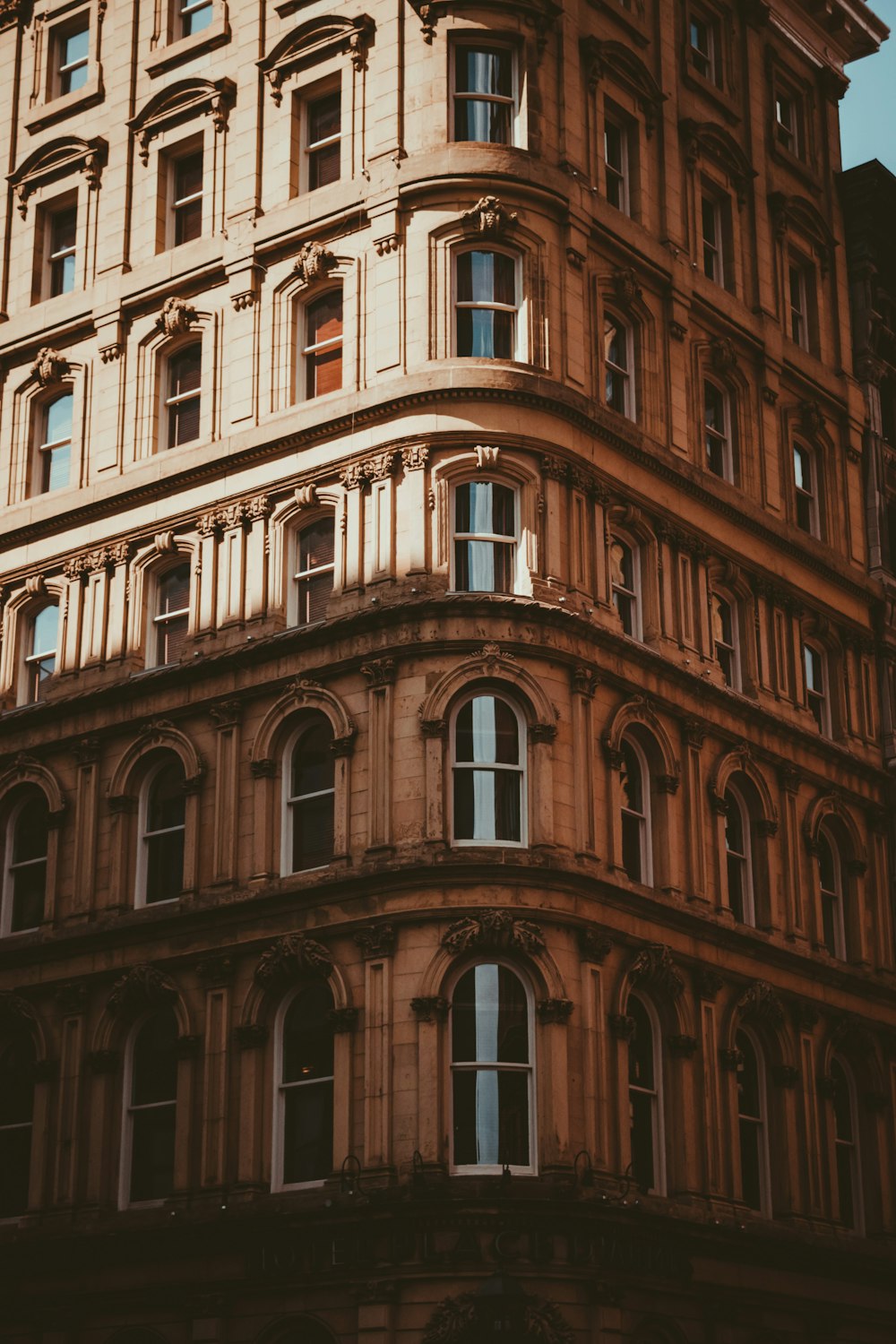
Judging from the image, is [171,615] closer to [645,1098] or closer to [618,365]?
[618,365]

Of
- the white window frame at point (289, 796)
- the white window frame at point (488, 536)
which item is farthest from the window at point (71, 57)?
the white window frame at point (289, 796)

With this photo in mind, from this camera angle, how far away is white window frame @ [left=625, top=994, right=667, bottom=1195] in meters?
38.8

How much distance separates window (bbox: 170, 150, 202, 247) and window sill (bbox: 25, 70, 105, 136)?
311cm

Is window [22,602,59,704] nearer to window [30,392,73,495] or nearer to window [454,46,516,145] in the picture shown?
window [30,392,73,495]

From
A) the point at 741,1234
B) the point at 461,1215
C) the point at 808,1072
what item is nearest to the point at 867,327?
the point at 808,1072

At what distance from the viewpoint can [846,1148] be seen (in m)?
44.3

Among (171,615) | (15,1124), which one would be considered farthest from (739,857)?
(15,1124)

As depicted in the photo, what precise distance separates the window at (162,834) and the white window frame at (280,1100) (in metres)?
3.70

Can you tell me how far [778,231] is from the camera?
50.6m

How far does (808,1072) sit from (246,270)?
61.0 feet

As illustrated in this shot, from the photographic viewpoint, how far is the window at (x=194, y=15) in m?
48.2

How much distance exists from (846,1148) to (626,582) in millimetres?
11763

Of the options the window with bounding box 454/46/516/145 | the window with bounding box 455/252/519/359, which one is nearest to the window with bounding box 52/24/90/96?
the window with bounding box 454/46/516/145

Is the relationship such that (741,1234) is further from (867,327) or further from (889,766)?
(867,327)
